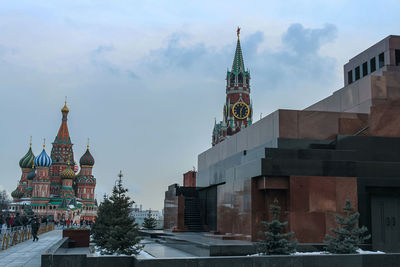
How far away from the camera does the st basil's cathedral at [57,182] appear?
10531cm

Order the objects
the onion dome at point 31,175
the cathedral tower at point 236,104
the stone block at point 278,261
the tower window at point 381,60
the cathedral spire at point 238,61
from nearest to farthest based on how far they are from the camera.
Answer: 1. the stone block at point 278,261
2. the tower window at point 381,60
3. the onion dome at point 31,175
4. the cathedral tower at point 236,104
5. the cathedral spire at point 238,61

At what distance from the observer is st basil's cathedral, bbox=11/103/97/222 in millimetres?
105312

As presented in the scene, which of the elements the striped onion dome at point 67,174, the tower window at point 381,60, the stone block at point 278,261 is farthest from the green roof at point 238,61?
the stone block at point 278,261

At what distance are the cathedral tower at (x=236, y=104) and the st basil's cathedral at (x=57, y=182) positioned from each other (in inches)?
1413

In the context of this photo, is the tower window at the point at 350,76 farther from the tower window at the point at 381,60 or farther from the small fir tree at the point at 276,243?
the small fir tree at the point at 276,243

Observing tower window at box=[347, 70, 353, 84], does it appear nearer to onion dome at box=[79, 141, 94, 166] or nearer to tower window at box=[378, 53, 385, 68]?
tower window at box=[378, 53, 385, 68]

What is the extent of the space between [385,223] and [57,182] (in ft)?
339

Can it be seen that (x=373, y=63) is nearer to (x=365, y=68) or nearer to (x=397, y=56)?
(x=365, y=68)

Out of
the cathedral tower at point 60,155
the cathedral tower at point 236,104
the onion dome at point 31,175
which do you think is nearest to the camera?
the cathedral tower at point 60,155

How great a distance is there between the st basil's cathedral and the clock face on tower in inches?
1558

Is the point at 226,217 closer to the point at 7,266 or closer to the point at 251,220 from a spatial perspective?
the point at 251,220

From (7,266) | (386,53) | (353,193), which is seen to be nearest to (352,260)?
(353,193)

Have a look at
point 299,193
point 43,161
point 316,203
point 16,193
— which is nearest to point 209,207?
point 299,193

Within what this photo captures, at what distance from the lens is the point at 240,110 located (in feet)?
401
